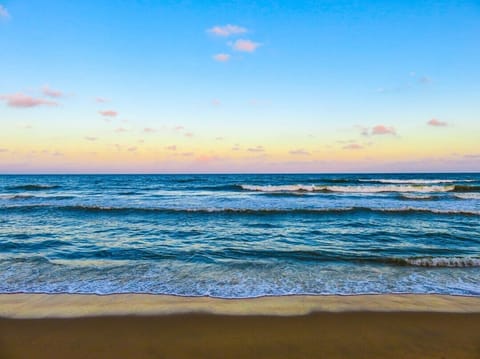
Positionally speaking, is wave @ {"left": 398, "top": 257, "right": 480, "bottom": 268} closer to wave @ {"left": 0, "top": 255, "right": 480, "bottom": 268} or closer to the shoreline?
wave @ {"left": 0, "top": 255, "right": 480, "bottom": 268}

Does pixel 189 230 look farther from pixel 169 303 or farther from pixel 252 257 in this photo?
pixel 169 303

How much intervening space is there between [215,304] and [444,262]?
19.0 feet

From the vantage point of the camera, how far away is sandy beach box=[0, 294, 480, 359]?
151 inches

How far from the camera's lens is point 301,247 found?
30.2 feet

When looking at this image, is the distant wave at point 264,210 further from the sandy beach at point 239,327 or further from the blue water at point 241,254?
the sandy beach at point 239,327

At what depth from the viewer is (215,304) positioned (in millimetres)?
5199

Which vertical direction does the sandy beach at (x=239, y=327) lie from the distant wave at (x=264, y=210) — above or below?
below

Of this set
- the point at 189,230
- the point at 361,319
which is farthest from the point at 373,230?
the point at 361,319

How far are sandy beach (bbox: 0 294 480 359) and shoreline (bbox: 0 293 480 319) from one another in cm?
2

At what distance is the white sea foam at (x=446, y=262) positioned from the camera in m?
7.52

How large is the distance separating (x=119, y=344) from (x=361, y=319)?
10.9ft

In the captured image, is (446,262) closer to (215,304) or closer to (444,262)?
(444,262)

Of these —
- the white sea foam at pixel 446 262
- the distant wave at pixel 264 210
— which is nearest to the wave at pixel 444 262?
the white sea foam at pixel 446 262

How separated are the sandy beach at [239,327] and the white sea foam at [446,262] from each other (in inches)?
87.6
